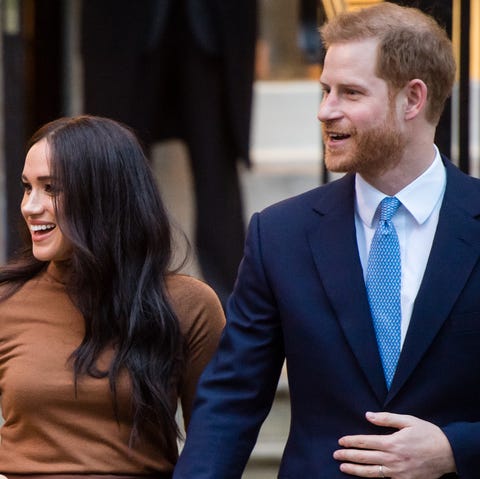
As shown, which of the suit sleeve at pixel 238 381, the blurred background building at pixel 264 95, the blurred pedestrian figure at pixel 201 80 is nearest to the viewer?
the suit sleeve at pixel 238 381

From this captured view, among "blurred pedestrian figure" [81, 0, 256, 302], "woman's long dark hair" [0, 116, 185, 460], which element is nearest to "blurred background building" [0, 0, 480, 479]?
"blurred pedestrian figure" [81, 0, 256, 302]

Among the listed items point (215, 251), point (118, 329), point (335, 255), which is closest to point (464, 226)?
point (335, 255)

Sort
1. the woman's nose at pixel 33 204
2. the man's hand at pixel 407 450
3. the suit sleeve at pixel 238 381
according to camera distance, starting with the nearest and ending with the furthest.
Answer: the man's hand at pixel 407 450, the suit sleeve at pixel 238 381, the woman's nose at pixel 33 204

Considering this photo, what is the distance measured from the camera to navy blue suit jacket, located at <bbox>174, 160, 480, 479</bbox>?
11.5 feet

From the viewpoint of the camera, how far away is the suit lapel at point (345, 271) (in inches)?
139

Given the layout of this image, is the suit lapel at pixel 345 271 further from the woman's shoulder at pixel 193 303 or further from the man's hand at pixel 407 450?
the woman's shoulder at pixel 193 303

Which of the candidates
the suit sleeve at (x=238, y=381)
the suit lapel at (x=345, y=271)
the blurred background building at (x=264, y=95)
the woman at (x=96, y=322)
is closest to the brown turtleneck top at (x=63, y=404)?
the woman at (x=96, y=322)

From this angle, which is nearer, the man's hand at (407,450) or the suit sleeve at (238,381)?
the man's hand at (407,450)

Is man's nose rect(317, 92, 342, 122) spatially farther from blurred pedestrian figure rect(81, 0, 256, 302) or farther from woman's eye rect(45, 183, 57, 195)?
blurred pedestrian figure rect(81, 0, 256, 302)

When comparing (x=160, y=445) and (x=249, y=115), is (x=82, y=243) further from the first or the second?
(x=249, y=115)

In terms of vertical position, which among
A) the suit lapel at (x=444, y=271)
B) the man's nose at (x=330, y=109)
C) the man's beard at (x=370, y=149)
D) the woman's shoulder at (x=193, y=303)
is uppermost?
the man's nose at (x=330, y=109)

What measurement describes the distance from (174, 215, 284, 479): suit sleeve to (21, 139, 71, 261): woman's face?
1.57ft

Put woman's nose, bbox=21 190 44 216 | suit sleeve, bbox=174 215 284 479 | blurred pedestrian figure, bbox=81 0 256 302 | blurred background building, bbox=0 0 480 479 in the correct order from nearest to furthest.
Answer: suit sleeve, bbox=174 215 284 479, woman's nose, bbox=21 190 44 216, blurred pedestrian figure, bbox=81 0 256 302, blurred background building, bbox=0 0 480 479

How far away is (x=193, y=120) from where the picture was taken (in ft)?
22.1
